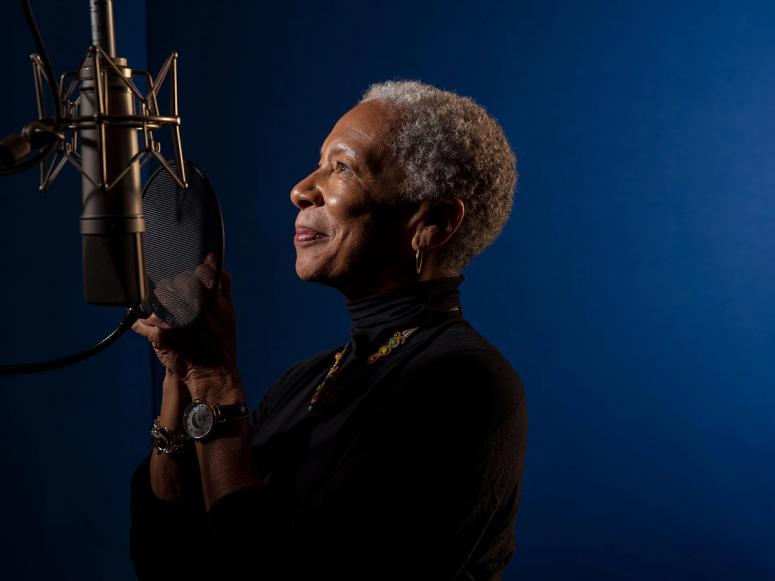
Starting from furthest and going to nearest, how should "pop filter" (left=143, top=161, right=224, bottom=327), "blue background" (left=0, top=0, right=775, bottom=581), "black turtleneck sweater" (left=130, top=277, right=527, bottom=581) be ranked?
"blue background" (left=0, top=0, right=775, bottom=581) < "black turtleneck sweater" (left=130, top=277, right=527, bottom=581) < "pop filter" (left=143, top=161, right=224, bottom=327)

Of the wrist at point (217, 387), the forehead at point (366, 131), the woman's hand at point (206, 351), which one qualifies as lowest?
the wrist at point (217, 387)

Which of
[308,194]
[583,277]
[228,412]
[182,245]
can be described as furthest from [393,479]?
[583,277]

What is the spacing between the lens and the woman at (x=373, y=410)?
2.91ft

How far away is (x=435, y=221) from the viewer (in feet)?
3.67

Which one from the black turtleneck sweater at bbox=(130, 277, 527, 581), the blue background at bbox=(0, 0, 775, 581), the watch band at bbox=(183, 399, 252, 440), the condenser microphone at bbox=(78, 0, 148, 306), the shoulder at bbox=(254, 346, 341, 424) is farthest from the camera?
the blue background at bbox=(0, 0, 775, 581)

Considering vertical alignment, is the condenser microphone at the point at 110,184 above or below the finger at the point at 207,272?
above

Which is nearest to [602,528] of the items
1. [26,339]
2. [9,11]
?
[26,339]

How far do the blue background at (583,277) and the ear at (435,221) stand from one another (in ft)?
3.26

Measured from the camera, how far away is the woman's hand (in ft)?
3.13

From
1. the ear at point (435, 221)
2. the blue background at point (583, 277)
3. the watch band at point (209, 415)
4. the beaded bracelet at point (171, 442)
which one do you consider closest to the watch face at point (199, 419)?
the watch band at point (209, 415)

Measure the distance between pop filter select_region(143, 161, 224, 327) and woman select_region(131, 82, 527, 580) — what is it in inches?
4.9

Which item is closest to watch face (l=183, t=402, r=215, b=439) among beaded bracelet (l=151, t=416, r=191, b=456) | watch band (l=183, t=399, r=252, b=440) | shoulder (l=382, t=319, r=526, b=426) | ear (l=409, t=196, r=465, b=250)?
watch band (l=183, t=399, r=252, b=440)

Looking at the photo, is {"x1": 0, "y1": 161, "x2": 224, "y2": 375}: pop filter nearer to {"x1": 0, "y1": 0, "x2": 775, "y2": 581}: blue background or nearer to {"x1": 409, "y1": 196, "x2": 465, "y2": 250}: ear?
{"x1": 409, "y1": 196, "x2": 465, "y2": 250}: ear

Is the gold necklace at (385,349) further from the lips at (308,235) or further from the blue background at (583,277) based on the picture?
the blue background at (583,277)
